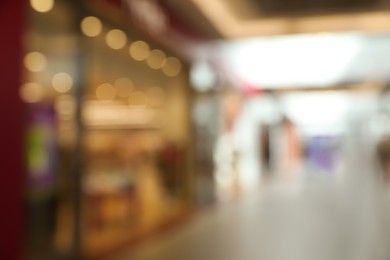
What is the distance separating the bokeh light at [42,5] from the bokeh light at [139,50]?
88.6 inches

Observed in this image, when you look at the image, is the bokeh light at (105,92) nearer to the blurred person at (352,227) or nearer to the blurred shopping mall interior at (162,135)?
the blurred shopping mall interior at (162,135)

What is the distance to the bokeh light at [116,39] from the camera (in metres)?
6.28

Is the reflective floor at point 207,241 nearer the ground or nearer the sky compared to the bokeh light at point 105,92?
nearer the ground

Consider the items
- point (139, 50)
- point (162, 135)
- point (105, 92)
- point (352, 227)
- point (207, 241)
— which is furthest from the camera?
point (162, 135)

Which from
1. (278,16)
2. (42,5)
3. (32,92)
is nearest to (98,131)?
(32,92)

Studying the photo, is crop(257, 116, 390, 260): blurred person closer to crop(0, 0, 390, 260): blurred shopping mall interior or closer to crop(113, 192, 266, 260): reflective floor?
crop(0, 0, 390, 260): blurred shopping mall interior

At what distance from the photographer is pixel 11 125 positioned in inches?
162

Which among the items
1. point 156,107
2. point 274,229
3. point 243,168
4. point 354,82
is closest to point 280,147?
point 354,82

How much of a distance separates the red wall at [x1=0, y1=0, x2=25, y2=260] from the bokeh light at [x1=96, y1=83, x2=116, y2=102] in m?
2.19

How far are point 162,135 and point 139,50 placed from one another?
6.24 ft

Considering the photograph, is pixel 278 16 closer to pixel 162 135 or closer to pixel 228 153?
pixel 162 135

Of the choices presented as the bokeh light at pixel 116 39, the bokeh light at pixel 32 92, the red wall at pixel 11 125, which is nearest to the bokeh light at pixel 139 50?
the bokeh light at pixel 116 39

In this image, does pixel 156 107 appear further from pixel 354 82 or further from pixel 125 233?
pixel 354 82

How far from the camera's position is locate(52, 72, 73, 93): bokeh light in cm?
510
